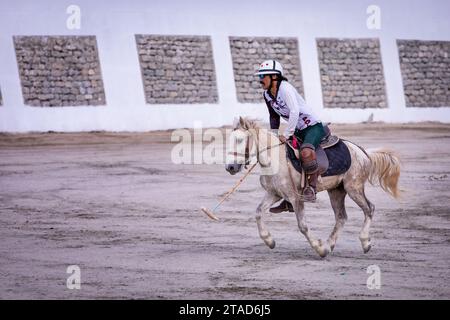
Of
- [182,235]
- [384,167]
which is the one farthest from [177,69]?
[384,167]

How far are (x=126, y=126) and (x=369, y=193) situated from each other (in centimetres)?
1119

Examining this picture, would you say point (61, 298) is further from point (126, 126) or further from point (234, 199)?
point (126, 126)

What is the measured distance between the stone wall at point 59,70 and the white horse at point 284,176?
1555 cm

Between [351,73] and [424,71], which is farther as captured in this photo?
[424,71]

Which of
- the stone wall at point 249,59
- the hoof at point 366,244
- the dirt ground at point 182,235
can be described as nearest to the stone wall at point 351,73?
the stone wall at point 249,59

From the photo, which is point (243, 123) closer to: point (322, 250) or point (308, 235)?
point (308, 235)

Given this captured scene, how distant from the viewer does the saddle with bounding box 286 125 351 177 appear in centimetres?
1407

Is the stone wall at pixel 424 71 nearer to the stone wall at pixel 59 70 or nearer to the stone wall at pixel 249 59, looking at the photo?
the stone wall at pixel 249 59

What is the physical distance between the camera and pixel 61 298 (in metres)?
11.6

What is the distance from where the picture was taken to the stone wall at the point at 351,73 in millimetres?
32688

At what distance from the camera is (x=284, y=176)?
14.0 m

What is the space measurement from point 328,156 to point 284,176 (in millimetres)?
719

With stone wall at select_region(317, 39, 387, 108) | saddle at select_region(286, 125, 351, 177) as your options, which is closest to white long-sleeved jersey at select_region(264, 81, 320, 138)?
saddle at select_region(286, 125, 351, 177)

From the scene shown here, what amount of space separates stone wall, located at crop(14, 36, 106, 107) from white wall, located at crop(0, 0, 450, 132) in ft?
0.63
